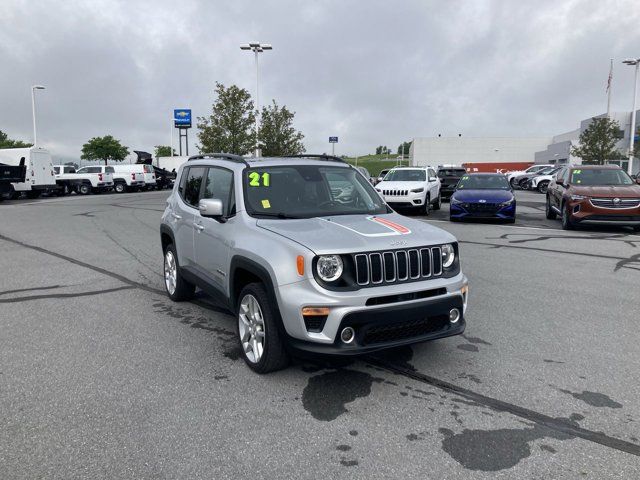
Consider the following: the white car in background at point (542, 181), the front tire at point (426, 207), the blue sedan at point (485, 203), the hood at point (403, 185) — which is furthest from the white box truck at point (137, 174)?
the blue sedan at point (485, 203)

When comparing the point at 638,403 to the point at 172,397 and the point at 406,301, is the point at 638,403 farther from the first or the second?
the point at 172,397

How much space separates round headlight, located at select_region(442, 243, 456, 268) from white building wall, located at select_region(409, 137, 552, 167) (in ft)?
304

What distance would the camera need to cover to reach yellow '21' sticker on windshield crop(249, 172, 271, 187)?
4828 millimetres

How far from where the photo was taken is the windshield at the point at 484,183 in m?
15.7

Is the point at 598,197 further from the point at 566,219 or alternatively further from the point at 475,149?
the point at 475,149

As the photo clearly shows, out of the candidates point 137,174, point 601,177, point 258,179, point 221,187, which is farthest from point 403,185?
point 137,174

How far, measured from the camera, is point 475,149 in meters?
95.6

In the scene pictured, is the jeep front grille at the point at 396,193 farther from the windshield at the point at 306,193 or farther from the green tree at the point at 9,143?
the green tree at the point at 9,143

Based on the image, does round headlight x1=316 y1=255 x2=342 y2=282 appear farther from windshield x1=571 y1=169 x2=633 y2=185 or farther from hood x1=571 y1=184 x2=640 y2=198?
windshield x1=571 y1=169 x2=633 y2=185

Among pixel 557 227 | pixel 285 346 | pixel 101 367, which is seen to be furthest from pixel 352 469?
pixel 557 227

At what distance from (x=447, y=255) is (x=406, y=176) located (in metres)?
14.1

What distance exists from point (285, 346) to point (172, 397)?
89 centimetres

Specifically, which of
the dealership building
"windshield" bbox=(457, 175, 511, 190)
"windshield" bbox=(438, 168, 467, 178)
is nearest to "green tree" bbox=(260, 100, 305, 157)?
"windshield" bbox=(438, 168, 467, 178)

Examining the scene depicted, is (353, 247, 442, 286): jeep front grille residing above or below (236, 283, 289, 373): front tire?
above
